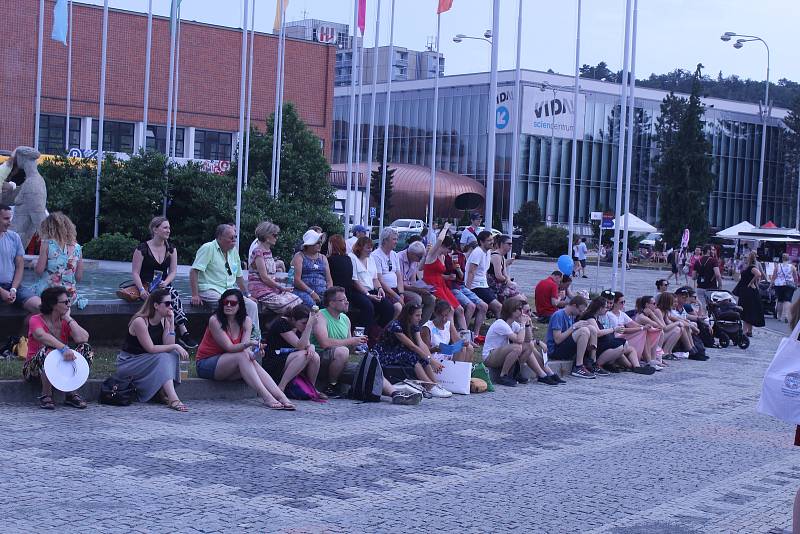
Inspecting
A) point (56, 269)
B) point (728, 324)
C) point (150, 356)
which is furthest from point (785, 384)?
point (728, 324)

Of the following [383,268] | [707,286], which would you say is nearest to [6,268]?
[383,268]

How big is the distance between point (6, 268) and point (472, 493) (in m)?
6.97

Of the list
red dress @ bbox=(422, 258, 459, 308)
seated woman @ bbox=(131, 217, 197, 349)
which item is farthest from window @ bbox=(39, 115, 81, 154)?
seated woman @ bbox=(131, 217, 197, 349)

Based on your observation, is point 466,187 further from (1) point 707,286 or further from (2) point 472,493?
(2) point 472,493

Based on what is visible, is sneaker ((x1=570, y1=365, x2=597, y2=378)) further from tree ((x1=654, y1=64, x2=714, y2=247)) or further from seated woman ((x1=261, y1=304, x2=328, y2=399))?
tree ((x1=654, y1=64, x2=714, y2=247))

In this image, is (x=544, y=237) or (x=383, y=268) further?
(x=544, y=237)

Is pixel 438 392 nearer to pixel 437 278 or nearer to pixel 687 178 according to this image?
pixel 437 278

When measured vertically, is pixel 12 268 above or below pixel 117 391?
above

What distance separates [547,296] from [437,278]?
16.3 ft

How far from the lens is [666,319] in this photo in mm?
21469

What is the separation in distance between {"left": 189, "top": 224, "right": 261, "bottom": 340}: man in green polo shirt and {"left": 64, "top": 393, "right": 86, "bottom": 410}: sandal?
2.91m

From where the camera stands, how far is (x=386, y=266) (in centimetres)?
1794

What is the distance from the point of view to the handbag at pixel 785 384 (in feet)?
19.7

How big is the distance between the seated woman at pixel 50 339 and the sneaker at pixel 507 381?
6304 mm
